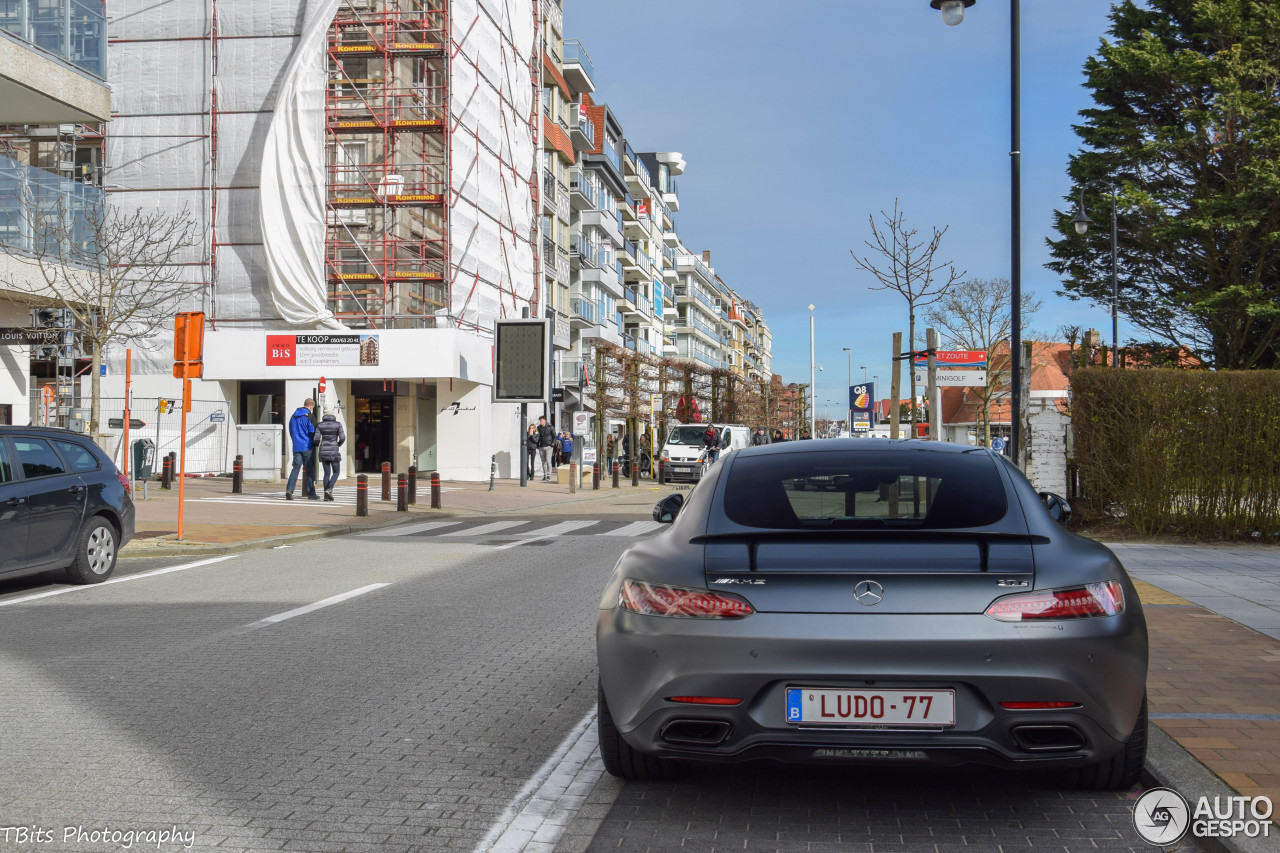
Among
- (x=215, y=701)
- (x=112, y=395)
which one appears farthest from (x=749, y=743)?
(x=112, y=395)

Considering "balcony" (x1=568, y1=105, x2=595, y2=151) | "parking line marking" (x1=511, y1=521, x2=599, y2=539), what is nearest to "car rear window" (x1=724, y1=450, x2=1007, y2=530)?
"parking line marking" (x1=511, y1=521, x2=599, y2=539)

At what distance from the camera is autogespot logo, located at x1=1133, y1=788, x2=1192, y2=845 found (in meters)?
3.77

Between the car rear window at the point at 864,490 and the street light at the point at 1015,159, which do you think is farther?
the street light at the point at 1015,159

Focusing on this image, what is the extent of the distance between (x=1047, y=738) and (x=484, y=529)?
15.0 metres

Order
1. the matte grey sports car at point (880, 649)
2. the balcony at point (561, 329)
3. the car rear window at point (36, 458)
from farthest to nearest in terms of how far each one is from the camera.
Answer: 1. the balcony at point (561, 329)
2. the car rear window at point (36, 458)
3. the matte grey sports car at point (880, 649)

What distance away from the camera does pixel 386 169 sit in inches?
1436

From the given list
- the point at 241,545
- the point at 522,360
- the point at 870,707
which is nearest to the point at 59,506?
the point at 241,545

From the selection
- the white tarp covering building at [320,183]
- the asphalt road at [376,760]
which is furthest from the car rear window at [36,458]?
the white tarp covering building at [320,183]

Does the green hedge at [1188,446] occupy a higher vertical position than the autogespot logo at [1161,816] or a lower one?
higher

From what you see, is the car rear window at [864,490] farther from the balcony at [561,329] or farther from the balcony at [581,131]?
the balcony at [581,131]

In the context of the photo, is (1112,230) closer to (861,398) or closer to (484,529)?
(861,398)

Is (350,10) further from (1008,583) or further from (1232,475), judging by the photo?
(1008,583)

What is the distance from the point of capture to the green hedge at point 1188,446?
13789 mm

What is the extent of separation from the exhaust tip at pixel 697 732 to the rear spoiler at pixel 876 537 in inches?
21.4
